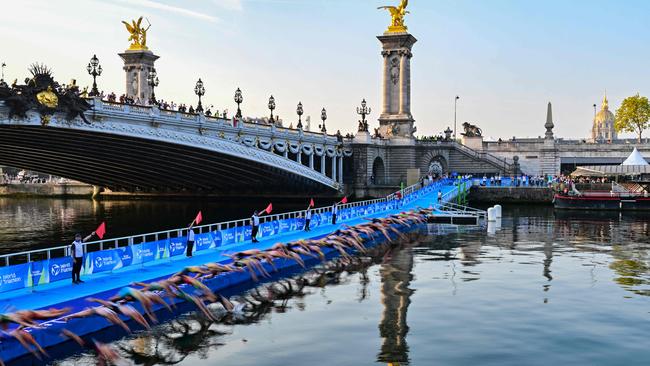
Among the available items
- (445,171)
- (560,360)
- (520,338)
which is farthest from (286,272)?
(445,171)

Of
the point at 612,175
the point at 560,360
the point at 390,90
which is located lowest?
the point at 560,360

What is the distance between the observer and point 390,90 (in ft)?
340

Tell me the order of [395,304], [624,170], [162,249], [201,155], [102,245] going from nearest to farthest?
[395,304], [162,249], [102,245], [201,155], [624,170]

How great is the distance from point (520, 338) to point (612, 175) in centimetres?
7344

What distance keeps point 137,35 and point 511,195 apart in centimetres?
5564

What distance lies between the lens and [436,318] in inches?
989

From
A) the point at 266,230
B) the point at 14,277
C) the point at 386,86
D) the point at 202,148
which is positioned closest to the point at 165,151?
the point at 202,148

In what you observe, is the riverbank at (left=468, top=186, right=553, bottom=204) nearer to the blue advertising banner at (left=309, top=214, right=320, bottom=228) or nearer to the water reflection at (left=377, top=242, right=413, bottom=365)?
the blue advertising banner at (left=309, top=214, right=320, bottom=228)

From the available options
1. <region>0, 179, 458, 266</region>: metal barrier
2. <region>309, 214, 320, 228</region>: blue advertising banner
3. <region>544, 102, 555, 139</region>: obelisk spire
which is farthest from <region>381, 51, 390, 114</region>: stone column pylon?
<region>309, 214, 320, 228</region>: blue advertising banner

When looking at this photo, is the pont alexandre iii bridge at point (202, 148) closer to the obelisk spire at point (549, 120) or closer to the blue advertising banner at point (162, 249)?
the obelisk spire at point (549, 120)

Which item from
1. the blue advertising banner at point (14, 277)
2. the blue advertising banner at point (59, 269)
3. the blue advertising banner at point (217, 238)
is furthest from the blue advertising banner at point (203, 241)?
the blue advertising banner at point (14, 277)

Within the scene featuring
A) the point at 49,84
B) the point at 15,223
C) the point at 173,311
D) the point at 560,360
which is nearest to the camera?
the point at 560,360

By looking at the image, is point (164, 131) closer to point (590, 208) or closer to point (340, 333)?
point (340, 333)

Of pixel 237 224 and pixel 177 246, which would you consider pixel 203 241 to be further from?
pixel 237 224
